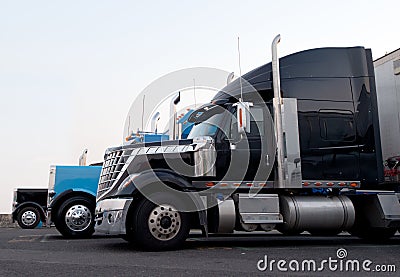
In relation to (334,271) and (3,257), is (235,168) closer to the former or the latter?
(334,271)

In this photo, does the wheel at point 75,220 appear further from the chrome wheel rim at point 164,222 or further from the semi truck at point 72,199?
the chrome wheel rim at point 164,222

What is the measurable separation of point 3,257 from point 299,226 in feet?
15.6

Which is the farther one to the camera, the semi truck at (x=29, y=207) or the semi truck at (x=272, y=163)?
the semi truck at (x=29, y=207)

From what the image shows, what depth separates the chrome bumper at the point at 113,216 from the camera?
Answer: 303 inches

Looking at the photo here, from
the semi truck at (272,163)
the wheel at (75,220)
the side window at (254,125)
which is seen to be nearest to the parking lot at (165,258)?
the semi truck at (272,163)

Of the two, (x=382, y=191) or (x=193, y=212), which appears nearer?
(x=193, y=212)

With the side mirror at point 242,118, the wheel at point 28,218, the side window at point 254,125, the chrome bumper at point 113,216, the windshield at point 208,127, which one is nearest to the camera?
the chrome bumper at point 113,216

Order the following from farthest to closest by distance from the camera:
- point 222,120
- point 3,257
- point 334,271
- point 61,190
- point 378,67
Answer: point 61,190, point 378,67, point 222,120, point 3,257, point 334,271

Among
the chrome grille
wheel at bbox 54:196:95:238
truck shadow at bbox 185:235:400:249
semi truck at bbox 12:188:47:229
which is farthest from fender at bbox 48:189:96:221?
semi truck at bbox 12:188:47:229

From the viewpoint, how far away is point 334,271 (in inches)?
237

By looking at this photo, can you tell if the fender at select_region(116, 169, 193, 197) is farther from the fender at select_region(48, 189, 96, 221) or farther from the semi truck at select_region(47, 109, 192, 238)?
the fender at select_region(48, 189, 96, 221)

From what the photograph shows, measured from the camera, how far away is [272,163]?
8.58 meters

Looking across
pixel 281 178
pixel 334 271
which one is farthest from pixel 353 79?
pixel 334 271

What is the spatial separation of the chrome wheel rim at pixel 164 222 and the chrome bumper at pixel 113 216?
1.38 feet
